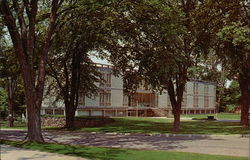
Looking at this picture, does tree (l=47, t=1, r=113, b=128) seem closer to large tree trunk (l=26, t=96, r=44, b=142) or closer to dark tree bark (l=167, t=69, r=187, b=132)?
large tree trunk (l=26, t=96, r=44, b=142)

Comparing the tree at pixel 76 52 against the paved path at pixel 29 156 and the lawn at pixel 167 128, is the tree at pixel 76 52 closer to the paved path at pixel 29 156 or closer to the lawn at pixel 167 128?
the lawn at pixel 167 128

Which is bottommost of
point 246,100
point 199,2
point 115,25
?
point 246,100

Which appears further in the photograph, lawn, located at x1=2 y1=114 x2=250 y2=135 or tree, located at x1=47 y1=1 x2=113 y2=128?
lawn, located at x1=2 y1=114 x2=250 y2=135

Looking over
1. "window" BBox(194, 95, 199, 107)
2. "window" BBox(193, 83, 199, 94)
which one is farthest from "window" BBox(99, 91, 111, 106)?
"window" BBox(194, 95, 199, 107)

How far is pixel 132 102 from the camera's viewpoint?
56938 mm

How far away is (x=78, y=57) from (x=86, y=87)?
424 centimetres

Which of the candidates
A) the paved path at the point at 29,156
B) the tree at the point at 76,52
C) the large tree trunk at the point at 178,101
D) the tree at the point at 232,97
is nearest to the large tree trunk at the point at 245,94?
the large tree trunk at the point at 178,101

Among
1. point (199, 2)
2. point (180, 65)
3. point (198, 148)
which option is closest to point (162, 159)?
point (198, 148)

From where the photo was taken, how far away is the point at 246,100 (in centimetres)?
3306

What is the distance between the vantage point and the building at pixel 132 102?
4778 cm

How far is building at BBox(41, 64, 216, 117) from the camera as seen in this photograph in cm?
4778

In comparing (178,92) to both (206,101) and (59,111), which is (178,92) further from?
(206,101)

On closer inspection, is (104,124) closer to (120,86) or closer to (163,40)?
(163,40)

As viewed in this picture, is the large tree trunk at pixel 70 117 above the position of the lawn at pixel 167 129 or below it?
above
